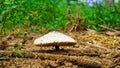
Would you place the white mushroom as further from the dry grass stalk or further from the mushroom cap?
the dry grass stalk

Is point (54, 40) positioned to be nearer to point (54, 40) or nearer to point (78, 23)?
point (54, 40)

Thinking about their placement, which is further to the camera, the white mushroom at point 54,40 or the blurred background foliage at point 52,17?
the blurred background foliage at point 52,17

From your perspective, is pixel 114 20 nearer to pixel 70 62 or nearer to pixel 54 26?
pixel 54 26

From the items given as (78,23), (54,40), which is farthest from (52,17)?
(54,40)

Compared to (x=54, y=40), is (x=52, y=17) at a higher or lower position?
lower

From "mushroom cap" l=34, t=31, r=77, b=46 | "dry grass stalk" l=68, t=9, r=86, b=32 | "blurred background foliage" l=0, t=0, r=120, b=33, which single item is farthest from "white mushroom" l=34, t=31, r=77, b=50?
"dry grass stalk" l=68, t=9, r=86, b=32

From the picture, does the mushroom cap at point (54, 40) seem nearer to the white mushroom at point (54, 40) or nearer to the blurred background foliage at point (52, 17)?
the white mushroom at point (54, 40)

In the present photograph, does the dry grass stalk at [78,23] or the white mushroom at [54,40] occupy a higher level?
the white mushroom at [54,40]

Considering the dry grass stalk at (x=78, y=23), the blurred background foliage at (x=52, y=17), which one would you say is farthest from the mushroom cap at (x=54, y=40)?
the dry grass stalk at (x=78, y=23)

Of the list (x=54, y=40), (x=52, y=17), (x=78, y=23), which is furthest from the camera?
(x=52, y=17)

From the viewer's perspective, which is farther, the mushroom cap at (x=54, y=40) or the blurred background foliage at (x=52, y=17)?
the blurred background foliage at (x=52, y=17)

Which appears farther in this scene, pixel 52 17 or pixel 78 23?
pixel 52 17

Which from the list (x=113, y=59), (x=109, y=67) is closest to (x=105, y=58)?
(x=113, y=59)
